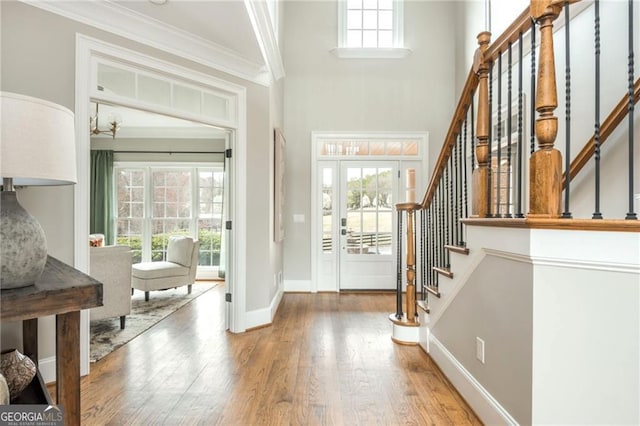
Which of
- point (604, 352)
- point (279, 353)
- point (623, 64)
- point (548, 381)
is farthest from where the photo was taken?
point (279, 353)

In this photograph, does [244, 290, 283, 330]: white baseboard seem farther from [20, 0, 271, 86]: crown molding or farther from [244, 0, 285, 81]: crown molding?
[244, 0, 285, 81]: crown molding

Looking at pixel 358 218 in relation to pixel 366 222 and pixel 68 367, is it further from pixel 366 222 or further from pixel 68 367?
pixel 68 367

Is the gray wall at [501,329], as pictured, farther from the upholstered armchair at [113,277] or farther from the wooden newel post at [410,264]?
the upholstered armchair at [113,277]

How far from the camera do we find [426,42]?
5195 mm

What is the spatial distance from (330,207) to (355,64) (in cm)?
212

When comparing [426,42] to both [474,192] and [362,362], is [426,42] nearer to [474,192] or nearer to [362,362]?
[474,192]

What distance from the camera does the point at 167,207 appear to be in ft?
21.9

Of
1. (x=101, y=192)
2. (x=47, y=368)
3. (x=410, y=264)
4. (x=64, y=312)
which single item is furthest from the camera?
(x=101, y=192)

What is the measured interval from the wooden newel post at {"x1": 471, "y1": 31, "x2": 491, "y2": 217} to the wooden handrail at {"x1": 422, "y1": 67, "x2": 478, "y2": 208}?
0.09m

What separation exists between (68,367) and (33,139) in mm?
868

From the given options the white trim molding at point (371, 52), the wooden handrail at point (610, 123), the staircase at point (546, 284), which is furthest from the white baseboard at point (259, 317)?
the white trim molding at point (371, 52)

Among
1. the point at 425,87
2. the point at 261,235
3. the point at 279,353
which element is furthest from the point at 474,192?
the point at 425,87

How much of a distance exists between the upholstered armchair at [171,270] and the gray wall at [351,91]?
1387 millimetres

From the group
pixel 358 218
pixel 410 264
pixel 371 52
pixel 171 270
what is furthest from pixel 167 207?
pixel 410 264
